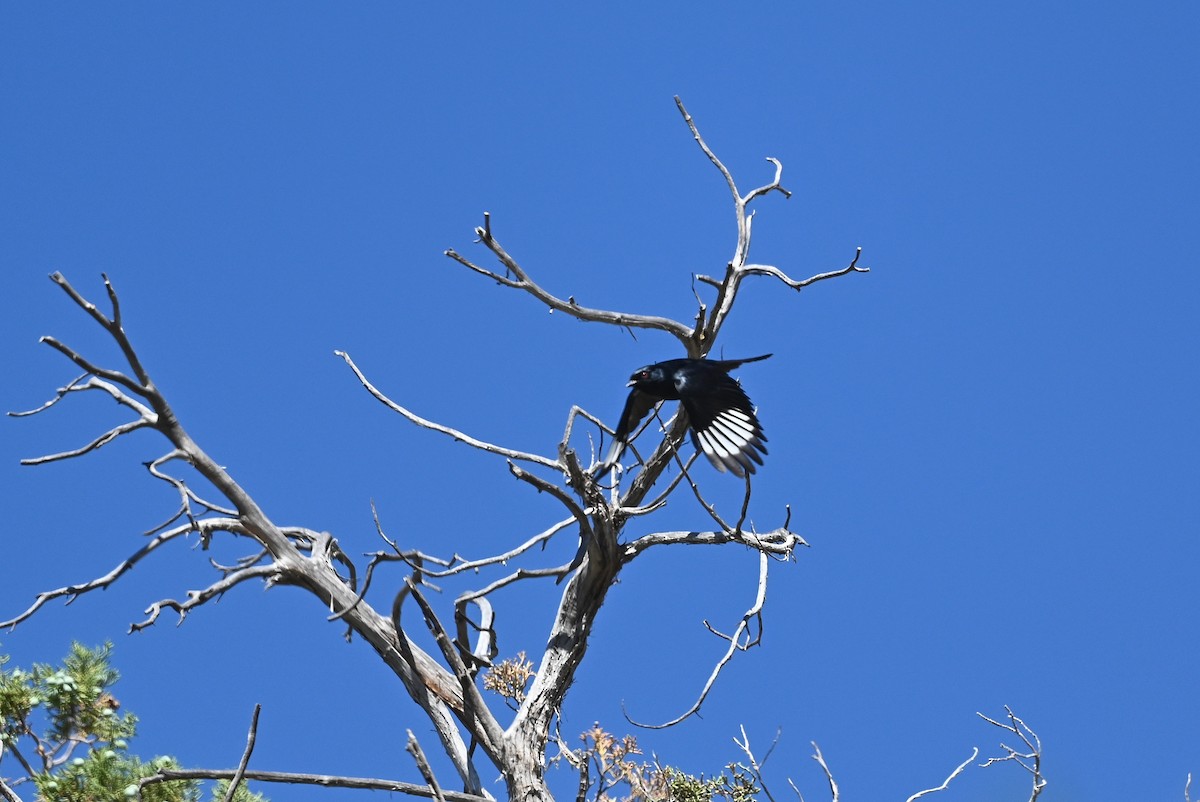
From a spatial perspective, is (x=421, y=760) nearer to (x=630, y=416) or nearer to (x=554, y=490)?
(x=554, y=490)

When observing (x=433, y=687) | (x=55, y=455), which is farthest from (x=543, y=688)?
(x=55, y=455)

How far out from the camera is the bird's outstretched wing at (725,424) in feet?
16.4

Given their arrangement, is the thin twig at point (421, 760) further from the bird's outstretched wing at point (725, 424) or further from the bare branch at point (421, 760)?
the bird's outstretched wing at point (725, 424)

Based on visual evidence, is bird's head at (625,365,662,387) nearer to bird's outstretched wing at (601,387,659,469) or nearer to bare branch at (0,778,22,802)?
bird's outstretched wing at (601,387,659,469)

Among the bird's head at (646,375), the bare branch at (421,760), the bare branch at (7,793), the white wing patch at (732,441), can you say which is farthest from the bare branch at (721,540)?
the bare branch at (7,793)

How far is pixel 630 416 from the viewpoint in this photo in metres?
5.67

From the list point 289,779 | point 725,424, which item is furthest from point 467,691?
point 725,424

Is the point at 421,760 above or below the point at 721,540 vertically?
below

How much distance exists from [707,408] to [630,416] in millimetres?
479

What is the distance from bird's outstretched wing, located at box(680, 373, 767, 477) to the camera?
5.00 metres

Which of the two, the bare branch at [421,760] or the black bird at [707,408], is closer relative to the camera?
the bare branch at [421,760]

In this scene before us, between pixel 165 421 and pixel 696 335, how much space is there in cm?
228

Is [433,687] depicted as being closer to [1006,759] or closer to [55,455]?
[55,455]

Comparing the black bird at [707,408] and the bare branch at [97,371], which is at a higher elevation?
the black bird at [707,408]
